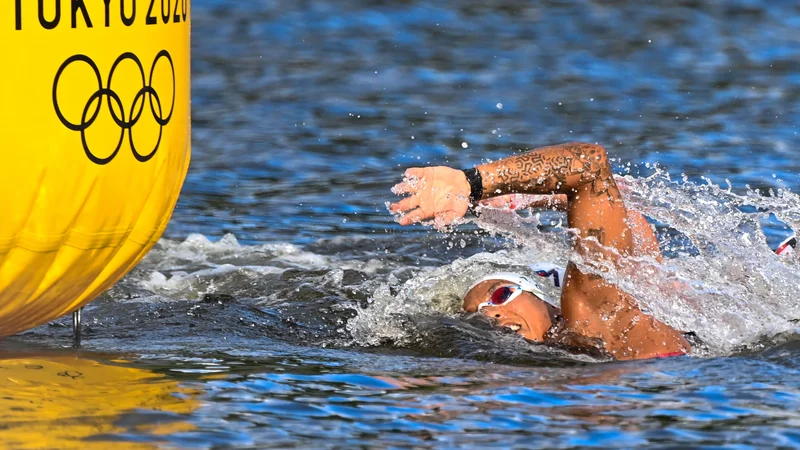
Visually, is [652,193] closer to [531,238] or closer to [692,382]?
[531,238]

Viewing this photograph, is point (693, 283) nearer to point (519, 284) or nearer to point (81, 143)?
point (519, 284)

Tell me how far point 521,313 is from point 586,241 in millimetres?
682

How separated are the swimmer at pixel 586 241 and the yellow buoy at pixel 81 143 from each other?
108 cm

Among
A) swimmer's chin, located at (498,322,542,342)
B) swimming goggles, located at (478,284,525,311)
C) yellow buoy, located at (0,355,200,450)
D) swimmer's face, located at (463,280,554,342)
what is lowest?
yellow buoy, located at (0,355,200,450)

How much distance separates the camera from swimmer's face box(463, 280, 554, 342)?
613cm

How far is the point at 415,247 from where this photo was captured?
8.64 metres

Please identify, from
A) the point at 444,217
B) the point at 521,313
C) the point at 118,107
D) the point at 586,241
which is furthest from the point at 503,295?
the point at 118,107

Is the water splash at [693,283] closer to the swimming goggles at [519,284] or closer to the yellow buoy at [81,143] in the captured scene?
the swimming goggles at [519,284]

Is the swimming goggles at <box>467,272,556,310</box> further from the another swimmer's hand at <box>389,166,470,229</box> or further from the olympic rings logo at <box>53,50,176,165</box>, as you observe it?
the olympic rings logo at <box>53,50,176,165</box>

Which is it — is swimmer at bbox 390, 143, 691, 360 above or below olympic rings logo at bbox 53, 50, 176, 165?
below

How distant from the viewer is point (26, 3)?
13.2 feet

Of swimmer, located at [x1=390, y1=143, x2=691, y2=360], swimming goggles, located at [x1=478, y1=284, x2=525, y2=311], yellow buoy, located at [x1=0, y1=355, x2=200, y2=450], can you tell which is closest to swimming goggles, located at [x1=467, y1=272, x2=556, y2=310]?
swimming goggles, located at [x1=478, y1=284, x2=525, y2=311]

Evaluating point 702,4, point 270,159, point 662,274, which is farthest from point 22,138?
point 702,4

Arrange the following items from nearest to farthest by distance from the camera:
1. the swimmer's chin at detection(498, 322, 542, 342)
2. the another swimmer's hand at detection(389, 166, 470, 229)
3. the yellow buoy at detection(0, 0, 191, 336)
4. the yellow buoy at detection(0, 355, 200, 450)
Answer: the yellow buoy at detection(0, 0, 191, 336) < the yellow buoy at detection(0, 355, 200, 450) < the another swimmer's hand at detection(389, 166, 470, 229) < the swimmer's chin at detection(498, 322, 542, 342)
